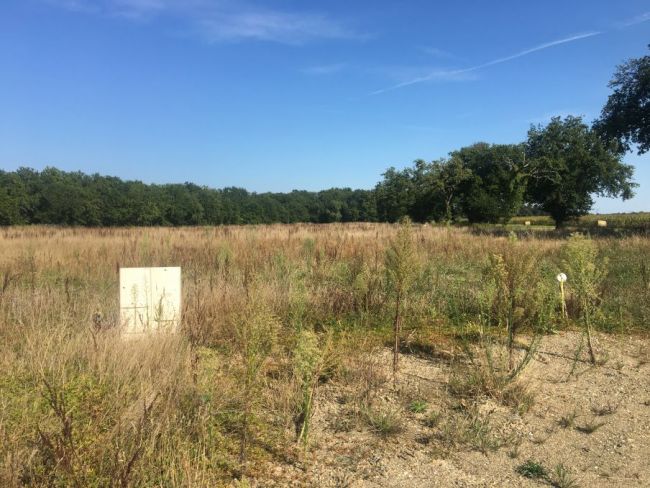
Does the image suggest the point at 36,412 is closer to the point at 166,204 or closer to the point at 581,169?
the point at 581,169

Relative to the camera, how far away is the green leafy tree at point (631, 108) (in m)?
21.3

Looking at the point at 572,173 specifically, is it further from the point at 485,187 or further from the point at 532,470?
the point at 532,470

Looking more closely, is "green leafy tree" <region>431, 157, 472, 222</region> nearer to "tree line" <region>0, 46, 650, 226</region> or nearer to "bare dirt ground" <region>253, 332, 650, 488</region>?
"tree line" <region>0, 46, 650, 226</region>

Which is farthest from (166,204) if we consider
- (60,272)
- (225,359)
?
(225,359)

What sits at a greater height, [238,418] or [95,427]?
[95,427]

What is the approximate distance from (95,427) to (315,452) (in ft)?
3.95

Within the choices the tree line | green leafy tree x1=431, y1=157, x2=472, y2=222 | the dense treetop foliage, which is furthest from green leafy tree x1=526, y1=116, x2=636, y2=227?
the dense treetop foliage

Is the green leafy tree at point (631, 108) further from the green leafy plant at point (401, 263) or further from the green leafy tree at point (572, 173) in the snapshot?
the green leafy plant at point (401, 263)

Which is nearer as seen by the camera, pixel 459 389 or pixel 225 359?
pixel 459 389

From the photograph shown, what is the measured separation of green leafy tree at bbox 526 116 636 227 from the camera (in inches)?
1308

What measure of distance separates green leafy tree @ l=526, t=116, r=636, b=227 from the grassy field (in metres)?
Result: 31.3

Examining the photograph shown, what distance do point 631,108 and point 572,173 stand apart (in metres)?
12.7

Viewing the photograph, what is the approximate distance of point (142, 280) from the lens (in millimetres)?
4027

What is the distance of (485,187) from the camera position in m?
42.3
